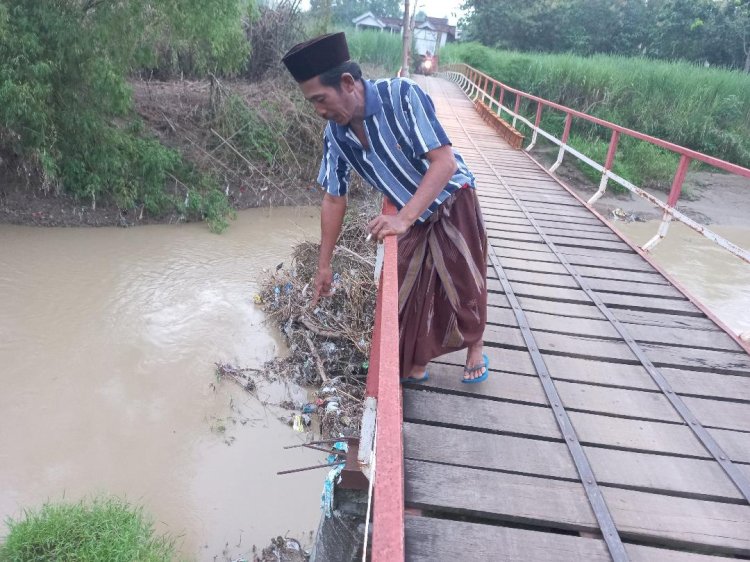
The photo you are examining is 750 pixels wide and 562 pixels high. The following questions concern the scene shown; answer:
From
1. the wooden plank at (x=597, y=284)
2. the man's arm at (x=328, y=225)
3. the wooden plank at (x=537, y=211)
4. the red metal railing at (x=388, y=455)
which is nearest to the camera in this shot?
the red metal railing at (x=388, y=455)

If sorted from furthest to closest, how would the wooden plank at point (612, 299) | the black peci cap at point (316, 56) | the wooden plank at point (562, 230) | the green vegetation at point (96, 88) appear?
the green vegetation at point (96, 88), the wooden plank at point (562, 230), the wooden plank at point (612, 299), the black peci cap at point (316, 56)

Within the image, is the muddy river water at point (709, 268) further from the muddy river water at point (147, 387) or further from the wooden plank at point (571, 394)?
the wooden plank at point (571, 394)

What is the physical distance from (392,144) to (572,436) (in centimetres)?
149

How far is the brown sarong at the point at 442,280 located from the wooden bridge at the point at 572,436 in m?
0.30

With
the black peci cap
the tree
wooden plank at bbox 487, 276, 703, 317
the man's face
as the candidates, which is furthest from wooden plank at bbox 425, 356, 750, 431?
the tree

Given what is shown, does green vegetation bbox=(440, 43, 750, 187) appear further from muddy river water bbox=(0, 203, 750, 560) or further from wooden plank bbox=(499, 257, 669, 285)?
wooden plank bbox=(499, 257, 669, 285)

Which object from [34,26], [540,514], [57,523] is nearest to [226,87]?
[34,26]

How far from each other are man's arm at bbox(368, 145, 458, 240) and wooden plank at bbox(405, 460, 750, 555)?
924 mm

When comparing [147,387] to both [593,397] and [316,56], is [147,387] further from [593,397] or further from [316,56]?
[316,56]

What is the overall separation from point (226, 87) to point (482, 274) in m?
11.3

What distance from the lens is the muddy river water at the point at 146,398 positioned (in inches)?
172

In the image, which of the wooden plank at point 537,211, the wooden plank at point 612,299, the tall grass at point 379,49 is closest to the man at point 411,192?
the wooden plank at point 612,299

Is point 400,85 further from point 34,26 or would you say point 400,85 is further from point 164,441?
point 34,26

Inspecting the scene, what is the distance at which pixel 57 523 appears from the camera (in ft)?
11.7
